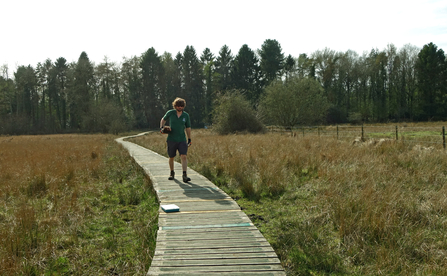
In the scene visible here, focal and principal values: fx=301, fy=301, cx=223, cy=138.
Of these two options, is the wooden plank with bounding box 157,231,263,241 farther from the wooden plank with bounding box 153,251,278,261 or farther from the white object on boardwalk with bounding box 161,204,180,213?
the white object on boardwalk with bounding box 161,204,180,213

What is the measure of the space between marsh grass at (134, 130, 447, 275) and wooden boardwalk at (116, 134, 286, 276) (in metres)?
0.38

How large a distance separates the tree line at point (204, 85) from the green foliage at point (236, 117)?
1714 cm

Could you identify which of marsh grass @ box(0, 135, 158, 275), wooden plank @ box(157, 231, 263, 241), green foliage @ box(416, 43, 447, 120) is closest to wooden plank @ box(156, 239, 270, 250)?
wooden plank @ box(157, 231, 263, 241)

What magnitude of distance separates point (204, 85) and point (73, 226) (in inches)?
2202

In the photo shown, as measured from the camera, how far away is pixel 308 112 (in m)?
34.0

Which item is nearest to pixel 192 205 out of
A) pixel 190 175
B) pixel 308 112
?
pixel 190 175

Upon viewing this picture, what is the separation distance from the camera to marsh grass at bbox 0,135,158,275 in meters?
3.32

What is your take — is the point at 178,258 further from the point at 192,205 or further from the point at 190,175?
the point at 190,175

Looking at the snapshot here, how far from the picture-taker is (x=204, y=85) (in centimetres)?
5900

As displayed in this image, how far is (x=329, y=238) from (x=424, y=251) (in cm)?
107

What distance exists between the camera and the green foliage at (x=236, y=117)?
2747 centimetres

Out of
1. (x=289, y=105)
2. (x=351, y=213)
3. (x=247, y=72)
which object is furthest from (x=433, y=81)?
(x=351, y=213)

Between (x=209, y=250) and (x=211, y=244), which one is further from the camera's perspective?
(x=211, y=244)

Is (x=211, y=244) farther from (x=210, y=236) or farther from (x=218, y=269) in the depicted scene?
(x=218, y=269)
